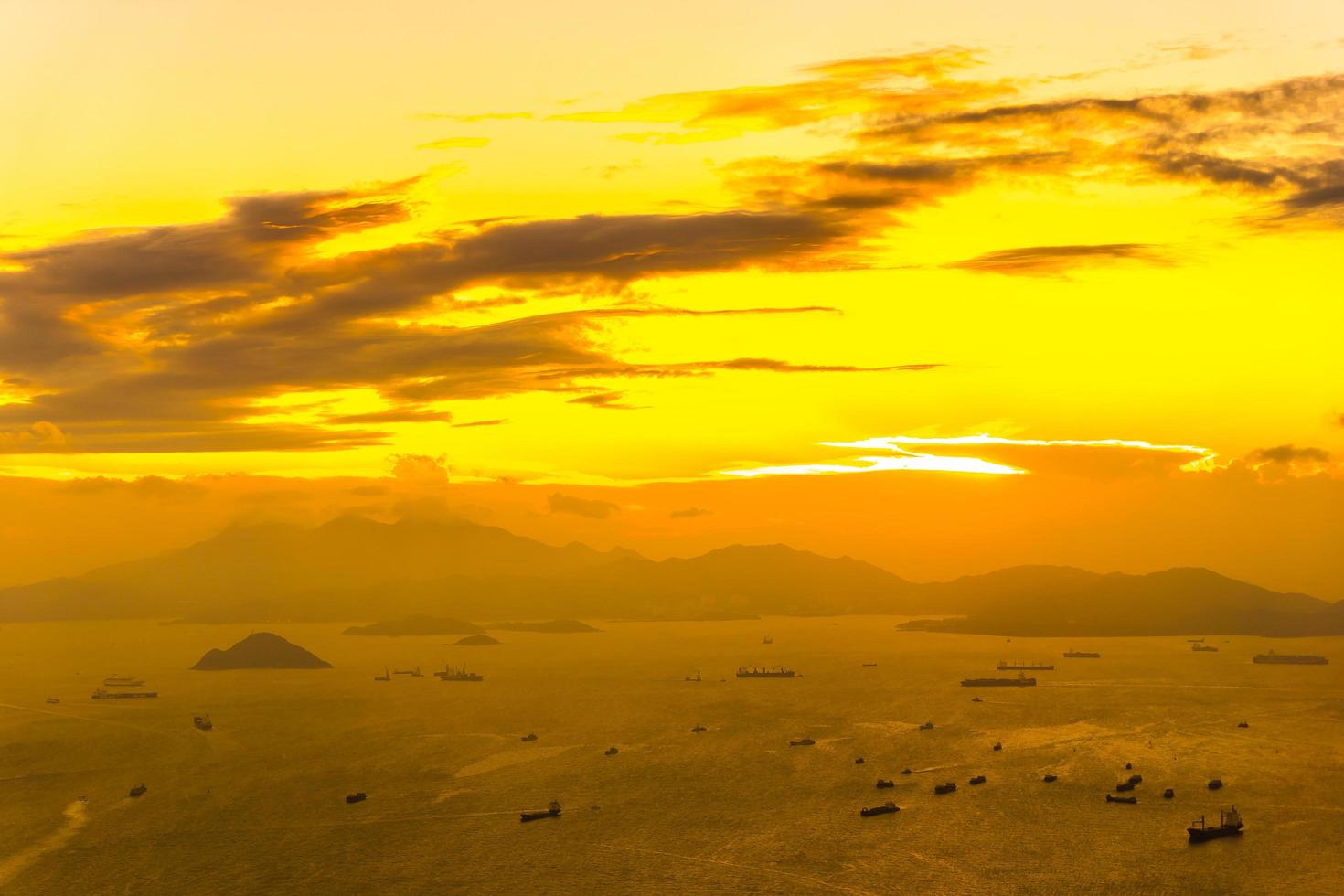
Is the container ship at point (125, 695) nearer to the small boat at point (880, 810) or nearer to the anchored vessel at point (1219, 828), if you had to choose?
the small boat at point (880, 810)

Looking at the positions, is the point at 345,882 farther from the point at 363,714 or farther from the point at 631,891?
the point at 363,714

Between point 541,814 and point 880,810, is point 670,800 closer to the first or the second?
point 541,814

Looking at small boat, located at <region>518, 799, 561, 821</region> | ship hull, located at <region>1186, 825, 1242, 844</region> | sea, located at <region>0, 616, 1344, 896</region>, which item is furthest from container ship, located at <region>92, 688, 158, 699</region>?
ship hull, located at <region>1186, 825, 1242, 844</region>

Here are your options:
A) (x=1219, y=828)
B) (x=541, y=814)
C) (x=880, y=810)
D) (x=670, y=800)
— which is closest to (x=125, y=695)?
(x=541, y=814)

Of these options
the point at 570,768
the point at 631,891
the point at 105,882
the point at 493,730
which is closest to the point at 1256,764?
the point at 570,768

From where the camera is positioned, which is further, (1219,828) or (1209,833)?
(1219,828)

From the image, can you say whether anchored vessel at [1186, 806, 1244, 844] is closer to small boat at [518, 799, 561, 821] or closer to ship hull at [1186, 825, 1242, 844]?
ship hull at [1186, 825, 1242, 844]
